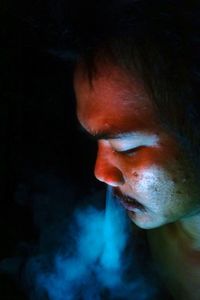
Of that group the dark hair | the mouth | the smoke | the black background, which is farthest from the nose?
the smoke

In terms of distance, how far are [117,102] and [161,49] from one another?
0.80ft

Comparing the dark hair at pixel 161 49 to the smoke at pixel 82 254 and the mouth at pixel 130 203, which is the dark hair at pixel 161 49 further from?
the smoke at pixel 82 254

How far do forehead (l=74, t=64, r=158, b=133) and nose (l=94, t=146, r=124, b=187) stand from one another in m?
0.18

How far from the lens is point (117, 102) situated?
153 centimetres

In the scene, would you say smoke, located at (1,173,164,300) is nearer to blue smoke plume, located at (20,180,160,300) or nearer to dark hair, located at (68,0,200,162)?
blue smoke plume, located at (20,180,160,300)

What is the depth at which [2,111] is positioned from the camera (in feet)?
6.85

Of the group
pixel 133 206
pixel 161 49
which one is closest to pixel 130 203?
pixel 133 206

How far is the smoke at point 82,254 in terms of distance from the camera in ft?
8.62

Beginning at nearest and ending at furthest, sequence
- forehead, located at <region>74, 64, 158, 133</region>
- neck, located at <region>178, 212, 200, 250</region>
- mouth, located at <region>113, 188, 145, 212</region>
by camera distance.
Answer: forehead, located at <region>74, 64, 158, 133</region> < mouth, located at <region>113, 188, 145, 212</region> < neck, located at <region>178, 212, 200, 250</region>

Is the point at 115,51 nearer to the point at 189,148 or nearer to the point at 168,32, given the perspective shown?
the point at 168,32

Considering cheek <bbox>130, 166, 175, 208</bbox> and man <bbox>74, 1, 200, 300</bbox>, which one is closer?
man <bbox>74, 1, 200, 300</bbox>

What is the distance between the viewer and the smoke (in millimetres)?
2627

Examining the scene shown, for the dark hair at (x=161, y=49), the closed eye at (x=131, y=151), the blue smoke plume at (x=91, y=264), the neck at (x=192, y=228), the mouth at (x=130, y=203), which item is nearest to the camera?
the dark hair at (x=161, y=49)

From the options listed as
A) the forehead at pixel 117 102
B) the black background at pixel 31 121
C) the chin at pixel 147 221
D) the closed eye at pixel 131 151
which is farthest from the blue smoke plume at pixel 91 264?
the forehead at pixel 117 102
